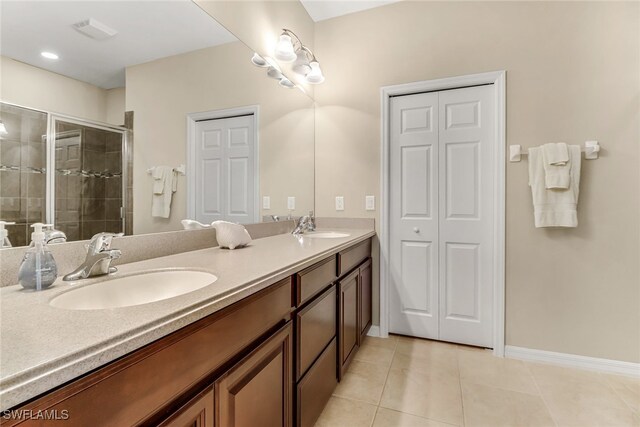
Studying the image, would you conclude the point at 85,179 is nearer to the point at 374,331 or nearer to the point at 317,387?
the point at 317,387

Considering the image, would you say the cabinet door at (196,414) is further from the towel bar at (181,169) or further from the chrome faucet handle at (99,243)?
the towel bar at (181,169)

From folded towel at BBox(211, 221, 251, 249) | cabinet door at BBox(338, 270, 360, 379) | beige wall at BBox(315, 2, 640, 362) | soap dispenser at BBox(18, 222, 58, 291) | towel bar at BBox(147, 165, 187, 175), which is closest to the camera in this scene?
soap dispenser at BBox(18, 222, 58, 291)

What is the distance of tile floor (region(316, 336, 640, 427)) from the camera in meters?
1.50

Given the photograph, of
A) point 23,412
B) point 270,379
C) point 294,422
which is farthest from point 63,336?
point 294,422

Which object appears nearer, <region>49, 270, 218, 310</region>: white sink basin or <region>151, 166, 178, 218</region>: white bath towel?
<region>49, 270, 218, 310</region>: white sink basin

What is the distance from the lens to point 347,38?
257 centimetres

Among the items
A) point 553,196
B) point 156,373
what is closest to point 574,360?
point 553,196

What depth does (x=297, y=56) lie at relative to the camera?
2223mm

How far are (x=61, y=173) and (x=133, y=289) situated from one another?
402mm

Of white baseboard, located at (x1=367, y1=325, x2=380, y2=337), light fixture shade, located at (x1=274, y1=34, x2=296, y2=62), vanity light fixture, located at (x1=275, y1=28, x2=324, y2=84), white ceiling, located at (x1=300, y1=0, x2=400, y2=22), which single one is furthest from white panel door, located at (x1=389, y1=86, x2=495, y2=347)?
light fixture shade, located at (x1=274, y1=34, x2=296, y2=62)

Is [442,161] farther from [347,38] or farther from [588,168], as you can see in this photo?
[347,38]

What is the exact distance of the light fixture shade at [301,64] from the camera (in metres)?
2.22

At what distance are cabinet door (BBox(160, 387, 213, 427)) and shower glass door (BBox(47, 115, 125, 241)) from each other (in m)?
0.66

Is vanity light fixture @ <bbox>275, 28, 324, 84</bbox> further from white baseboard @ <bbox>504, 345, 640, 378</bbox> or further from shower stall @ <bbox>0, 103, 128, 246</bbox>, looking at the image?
white baseboard @ <bbox>504, 345, 640, 378</bbox>
